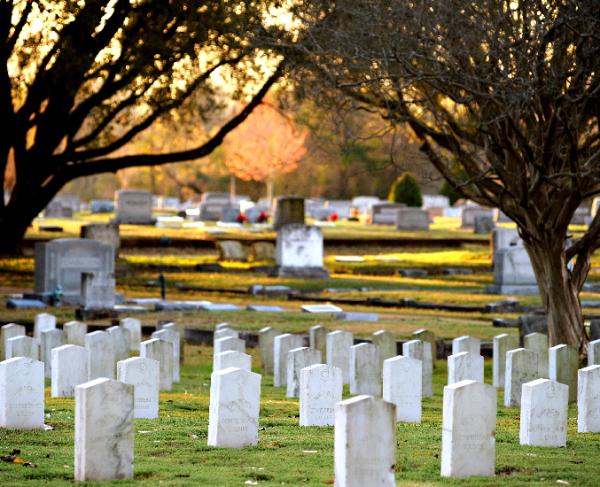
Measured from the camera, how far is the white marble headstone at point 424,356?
1383cm

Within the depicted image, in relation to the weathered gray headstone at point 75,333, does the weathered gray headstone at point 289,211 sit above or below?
above

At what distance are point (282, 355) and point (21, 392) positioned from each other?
16.3ft

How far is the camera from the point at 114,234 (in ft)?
124

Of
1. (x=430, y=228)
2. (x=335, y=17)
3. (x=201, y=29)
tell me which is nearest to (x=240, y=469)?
(x=335, y=17)

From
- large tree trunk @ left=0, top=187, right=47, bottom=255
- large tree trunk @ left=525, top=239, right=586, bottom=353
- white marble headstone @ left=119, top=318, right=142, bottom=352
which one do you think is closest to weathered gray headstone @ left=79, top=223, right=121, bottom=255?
large tree trunk @ left=0, top=187, right=47, bottom=255

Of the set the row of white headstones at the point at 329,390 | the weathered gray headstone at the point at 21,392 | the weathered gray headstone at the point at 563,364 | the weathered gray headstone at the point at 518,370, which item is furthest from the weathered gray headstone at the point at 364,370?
the weathered gray headstone at the point at 21,392

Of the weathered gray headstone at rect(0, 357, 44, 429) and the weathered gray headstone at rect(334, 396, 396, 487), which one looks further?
the weathered gray headstone at rect(0, 357, 44, 429)

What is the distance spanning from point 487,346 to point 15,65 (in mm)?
17001

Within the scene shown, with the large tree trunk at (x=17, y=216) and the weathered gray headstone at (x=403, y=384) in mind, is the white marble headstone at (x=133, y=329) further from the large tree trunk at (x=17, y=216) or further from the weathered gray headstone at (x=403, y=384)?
the large tree trunk at (x=17, y=216)

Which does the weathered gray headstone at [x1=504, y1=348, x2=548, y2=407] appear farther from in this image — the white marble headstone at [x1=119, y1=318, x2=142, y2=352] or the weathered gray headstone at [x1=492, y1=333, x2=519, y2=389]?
the white marble headstone at [x1=119, y1=318, x2=142, y2=352]

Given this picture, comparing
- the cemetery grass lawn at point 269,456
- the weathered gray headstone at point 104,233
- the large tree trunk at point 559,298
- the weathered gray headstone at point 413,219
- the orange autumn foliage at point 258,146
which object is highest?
the orange autumn foliage at point 258,146

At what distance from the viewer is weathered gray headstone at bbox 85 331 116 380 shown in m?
13.2

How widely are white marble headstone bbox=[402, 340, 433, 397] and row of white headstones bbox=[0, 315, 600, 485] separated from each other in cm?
1

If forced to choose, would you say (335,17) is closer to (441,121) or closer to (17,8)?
(441,121)
